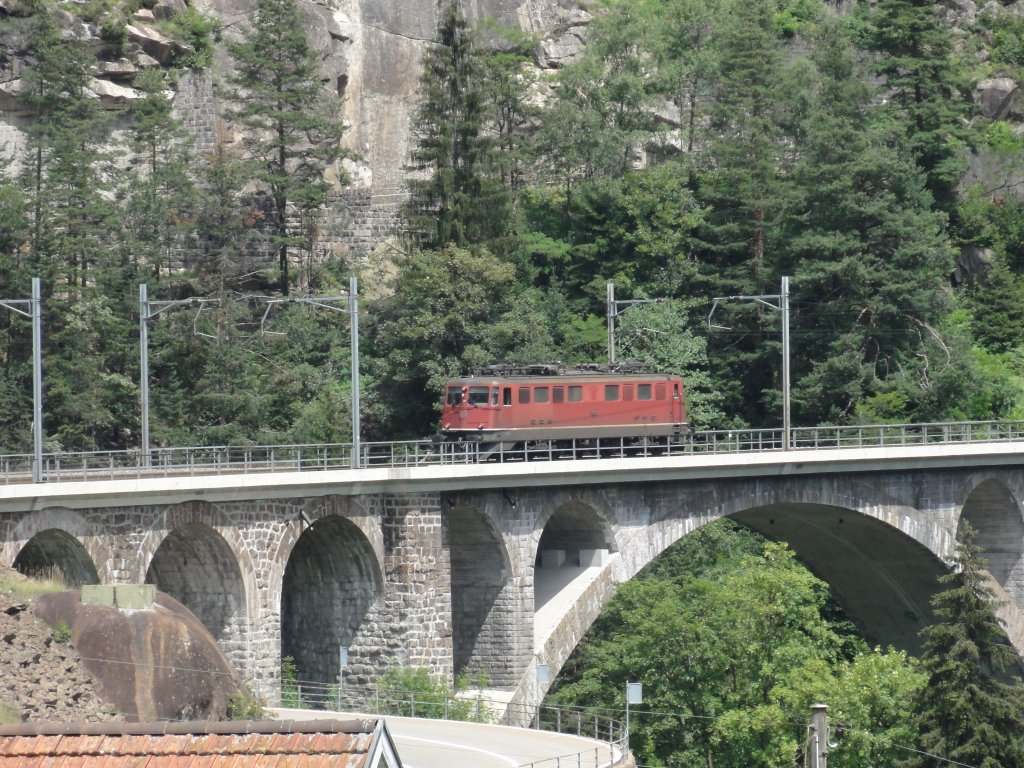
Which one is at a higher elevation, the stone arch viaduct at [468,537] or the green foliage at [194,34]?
the green foliage at [194,34]

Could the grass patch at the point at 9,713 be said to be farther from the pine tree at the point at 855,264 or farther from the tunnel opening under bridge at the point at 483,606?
the pine tree at the point at 855,264

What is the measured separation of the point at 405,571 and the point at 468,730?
10.3 metres

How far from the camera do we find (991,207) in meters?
91.1

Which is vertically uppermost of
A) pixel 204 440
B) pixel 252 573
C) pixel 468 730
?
pixel 204 440

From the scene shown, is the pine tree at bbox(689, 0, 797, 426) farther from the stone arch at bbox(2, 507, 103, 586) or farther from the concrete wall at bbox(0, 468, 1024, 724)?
the stone arch at bbox(2, 507, 103, 586)

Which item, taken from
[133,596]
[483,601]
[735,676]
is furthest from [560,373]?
[133,596]

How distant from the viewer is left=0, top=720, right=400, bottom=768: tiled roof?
24.0 meters

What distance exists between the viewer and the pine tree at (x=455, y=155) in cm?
8212

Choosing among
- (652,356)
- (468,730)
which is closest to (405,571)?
(468,730)

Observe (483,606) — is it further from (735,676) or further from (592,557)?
(735,676)

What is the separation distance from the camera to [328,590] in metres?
53.4

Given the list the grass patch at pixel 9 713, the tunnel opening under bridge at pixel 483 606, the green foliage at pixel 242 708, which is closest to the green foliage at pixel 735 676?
the tunnel opening under bridge at pixel 483 606

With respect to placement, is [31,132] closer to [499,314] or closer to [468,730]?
[499,314]

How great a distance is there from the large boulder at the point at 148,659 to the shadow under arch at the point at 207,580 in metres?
8.43
